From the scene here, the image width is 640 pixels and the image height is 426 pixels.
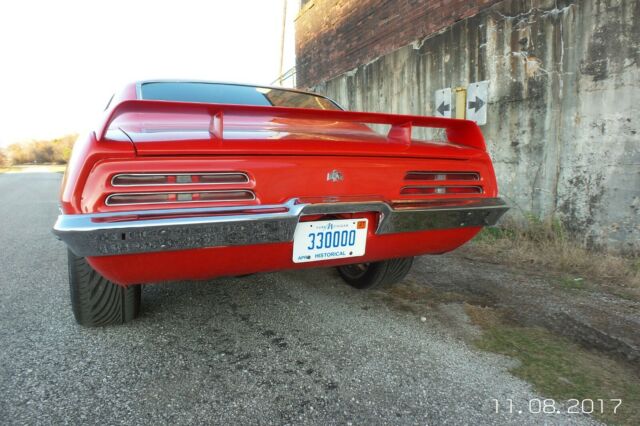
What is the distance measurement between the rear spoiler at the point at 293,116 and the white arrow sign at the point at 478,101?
2348 millimetres

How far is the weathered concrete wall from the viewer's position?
3141 mm

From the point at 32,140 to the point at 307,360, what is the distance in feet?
182

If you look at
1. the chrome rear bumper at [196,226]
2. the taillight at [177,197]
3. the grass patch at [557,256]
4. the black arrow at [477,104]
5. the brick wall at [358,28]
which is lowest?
the grass patch at [557,256]

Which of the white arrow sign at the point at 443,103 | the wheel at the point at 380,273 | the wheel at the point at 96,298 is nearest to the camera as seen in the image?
the wheel at the point at 96,298

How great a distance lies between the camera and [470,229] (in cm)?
211

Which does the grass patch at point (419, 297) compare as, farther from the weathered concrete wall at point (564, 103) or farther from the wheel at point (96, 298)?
the weathered concrete wall at point (564, 103)

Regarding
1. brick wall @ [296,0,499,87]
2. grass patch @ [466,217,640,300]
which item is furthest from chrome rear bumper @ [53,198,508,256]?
brick wall @ [296,0,499,87]

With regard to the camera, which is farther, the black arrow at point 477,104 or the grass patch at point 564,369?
the black arrow at point 477,104

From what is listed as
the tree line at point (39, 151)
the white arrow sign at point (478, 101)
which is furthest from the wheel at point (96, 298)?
the tree line at point (39, 151)

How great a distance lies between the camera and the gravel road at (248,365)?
1.47 m

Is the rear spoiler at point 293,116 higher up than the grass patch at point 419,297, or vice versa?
the rear spoiler at point 293,116

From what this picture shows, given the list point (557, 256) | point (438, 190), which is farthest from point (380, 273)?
point (557, 256)

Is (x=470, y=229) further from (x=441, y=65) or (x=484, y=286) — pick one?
(x=441, y=65)

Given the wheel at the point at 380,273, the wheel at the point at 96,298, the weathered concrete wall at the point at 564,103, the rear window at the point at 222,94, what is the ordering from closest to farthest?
the wheel at the point at 96,298, the rear window at the point at 222,94, the wheel at the point at 380,273, the weathered concrete wall at the point at 564,103
